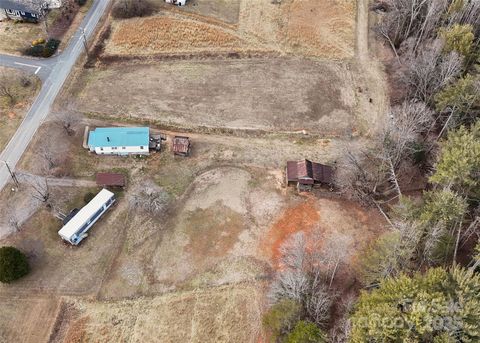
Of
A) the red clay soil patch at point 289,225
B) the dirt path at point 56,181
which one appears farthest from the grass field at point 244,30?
the red clay soil patch at point 289,225

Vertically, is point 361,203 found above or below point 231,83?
below

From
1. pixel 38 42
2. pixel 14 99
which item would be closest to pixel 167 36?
pixel 38 42

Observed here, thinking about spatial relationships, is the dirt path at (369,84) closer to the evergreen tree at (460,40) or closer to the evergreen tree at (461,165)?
the evergreen tree at (460,40)

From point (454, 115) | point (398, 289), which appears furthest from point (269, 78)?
point (398, 289)

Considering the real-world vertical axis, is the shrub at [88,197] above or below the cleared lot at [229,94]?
below

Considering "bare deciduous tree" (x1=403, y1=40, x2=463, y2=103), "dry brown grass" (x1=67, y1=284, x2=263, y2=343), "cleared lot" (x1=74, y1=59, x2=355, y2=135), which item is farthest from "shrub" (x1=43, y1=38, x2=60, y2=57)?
"bare deciduous tree" (x1=403, y1=40, x2=463, y2=103)

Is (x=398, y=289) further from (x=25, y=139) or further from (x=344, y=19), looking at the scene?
(x=344, y=19)
